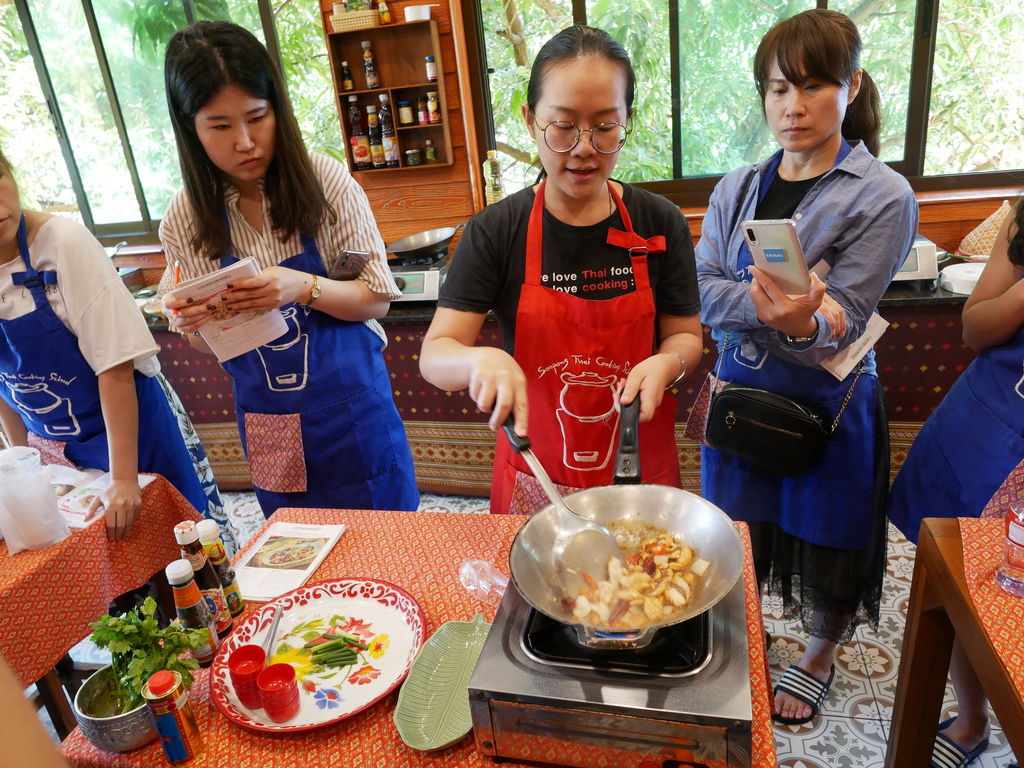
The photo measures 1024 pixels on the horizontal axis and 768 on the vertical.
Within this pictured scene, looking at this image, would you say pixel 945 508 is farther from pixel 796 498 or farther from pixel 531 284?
pixel 531 284

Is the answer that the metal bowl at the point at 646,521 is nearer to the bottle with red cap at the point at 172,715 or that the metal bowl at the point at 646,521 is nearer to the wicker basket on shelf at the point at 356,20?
the bottle with red cap at the point at 172,715

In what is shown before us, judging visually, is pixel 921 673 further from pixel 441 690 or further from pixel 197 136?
pixel 197 136

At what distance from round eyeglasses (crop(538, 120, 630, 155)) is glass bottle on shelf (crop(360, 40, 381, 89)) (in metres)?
2.74

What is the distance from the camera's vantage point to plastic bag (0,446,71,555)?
4.65 feet

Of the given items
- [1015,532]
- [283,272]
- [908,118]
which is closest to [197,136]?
[283,272]

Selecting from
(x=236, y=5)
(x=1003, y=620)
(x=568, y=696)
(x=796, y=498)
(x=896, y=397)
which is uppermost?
(x=236, y=5)

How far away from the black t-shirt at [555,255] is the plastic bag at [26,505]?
96cm

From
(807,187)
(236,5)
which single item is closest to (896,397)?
(807,187)

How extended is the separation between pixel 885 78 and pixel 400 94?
8.31 ft

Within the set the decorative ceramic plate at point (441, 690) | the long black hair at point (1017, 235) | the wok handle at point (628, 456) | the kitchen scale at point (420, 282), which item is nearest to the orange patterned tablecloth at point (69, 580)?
the decorative ceramic plate at point (441, 690)

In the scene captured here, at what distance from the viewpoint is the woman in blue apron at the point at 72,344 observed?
1.58 meters

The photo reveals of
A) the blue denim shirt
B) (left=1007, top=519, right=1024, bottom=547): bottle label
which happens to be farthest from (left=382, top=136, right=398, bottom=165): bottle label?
(left=1007, top=519, right=1024, bottom=547): bottle label

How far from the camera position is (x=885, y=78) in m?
3.32

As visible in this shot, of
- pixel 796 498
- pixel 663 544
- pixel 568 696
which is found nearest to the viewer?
pixel 568 696
